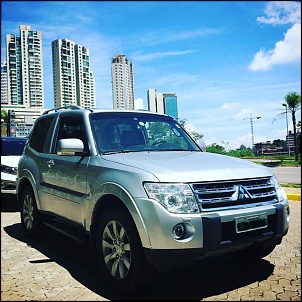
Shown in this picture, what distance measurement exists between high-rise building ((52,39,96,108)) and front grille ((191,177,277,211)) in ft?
7.00

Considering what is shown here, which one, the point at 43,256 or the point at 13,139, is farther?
the point at 13,139

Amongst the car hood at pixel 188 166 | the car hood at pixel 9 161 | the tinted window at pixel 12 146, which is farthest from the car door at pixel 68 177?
the tinted window at pixel 12 146

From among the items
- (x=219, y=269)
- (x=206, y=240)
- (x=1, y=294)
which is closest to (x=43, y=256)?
(x=1, y=294)

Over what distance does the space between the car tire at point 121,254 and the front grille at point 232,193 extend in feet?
2.09

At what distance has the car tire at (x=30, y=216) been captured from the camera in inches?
188

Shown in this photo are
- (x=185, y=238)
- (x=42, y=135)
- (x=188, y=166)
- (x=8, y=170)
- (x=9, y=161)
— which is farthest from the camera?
(x=9, y=161)

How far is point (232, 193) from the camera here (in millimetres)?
2943

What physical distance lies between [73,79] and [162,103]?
1.31 metres

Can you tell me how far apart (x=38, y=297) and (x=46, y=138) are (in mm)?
2397

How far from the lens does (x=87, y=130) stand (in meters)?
3.88

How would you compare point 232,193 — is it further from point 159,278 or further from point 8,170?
point 8,170

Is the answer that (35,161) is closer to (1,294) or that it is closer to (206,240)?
(1,294)

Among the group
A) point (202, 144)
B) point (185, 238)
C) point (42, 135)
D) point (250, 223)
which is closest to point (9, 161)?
point (42, 135)

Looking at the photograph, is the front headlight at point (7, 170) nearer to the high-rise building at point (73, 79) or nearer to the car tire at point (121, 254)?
the high-rise building at point (73, 79)
